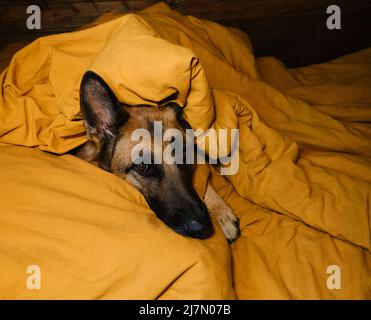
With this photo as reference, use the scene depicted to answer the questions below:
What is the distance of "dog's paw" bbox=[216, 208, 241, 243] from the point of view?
5.77 feet

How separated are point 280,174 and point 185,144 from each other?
0.55 meters

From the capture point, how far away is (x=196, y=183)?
1.88 meters

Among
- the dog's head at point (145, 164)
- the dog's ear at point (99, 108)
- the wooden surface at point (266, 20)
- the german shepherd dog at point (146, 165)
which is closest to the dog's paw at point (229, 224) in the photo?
the german shepherd dog at point (146, 165)

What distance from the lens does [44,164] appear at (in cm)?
147

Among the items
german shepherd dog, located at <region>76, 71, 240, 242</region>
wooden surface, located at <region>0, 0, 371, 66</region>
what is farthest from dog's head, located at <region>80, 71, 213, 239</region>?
wooden surface, located at <region>0, 0, 371, 66</region>

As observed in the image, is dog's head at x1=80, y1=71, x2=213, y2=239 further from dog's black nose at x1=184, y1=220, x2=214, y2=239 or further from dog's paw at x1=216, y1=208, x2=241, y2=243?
dog's paw at x1=216, y1=208, x2=241, y2=243

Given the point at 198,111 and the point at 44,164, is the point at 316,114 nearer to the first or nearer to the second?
the point at 198,111

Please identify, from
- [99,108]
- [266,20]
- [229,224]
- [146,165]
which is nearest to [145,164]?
[146,165]

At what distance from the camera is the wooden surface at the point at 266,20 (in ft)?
9.37

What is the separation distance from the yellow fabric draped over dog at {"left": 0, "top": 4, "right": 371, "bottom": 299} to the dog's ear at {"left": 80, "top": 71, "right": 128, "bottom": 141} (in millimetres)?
52

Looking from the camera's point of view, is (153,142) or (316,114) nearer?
(153,142)

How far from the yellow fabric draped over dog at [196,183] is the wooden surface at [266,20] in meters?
0.94

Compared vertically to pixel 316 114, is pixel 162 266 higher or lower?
lower
